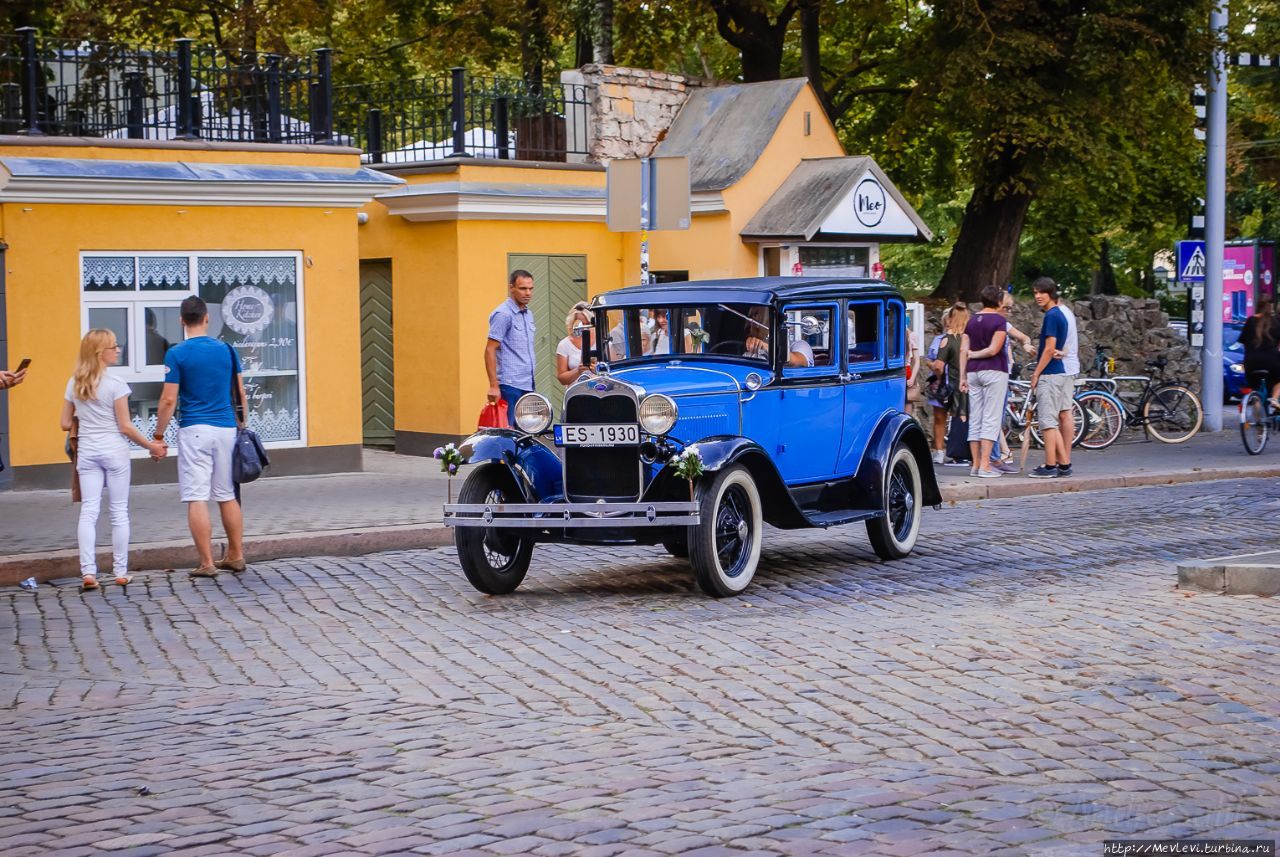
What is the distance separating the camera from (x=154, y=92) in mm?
18391

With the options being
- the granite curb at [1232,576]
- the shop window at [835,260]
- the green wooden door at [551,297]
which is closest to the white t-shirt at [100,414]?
the granite curb at [1232,576]

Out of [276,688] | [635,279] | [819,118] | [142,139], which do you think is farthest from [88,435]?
[819,118]

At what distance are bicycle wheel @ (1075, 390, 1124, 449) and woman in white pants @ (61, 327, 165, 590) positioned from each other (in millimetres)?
14279

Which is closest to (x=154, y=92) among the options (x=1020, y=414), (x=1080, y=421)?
(x=1020, y=414)

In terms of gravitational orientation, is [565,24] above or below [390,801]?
above

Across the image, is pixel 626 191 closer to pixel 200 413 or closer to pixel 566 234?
pixel 200 413

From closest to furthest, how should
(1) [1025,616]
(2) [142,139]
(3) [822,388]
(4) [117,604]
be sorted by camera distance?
(1) [1025,616]
(4) [117,604]
(3) [822,388]
(2) [142,139]

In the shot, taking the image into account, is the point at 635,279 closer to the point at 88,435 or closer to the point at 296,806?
the point at 88,435

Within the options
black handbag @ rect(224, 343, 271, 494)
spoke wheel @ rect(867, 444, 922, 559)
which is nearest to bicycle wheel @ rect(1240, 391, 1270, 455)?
spoke wheel @ rect(867, 444, 922, 559)

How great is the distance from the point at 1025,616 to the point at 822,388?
2608 mm

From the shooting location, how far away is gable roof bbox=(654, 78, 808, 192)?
22156 millimetres

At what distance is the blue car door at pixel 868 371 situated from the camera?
12.1m

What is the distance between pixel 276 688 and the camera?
803 cm

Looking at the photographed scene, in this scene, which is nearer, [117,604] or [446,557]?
[117,604]
